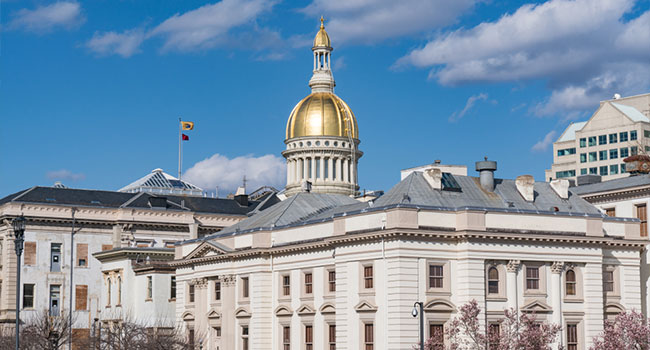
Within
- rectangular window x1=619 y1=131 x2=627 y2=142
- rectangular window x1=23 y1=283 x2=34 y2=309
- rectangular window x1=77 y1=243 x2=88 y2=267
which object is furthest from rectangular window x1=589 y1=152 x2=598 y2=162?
rectangular window x1=23 y1=283 x2=34 y2=309

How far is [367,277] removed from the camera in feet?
232

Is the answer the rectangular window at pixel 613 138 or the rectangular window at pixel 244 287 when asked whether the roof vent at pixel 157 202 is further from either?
the rectangular window at pixel 613 138

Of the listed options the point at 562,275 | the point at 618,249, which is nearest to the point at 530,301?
the point at 562,275

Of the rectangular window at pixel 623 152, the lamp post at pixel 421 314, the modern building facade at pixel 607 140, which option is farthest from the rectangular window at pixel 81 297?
the rectangular window at pixel 623 152

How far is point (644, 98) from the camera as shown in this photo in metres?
179

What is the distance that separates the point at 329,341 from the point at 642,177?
2600 centimetres

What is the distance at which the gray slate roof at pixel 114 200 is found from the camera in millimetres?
113125

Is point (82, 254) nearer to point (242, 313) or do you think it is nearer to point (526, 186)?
point (242, 313)

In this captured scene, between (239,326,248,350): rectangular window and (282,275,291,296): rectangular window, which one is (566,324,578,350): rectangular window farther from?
(239,326,248,350): rectangular window

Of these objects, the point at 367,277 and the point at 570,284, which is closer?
the point at 367,277

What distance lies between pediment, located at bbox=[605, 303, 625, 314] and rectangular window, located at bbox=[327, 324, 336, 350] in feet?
55.9

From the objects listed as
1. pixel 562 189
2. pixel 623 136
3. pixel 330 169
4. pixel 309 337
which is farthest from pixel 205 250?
pixel 623 136

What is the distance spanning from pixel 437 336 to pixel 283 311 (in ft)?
50.2

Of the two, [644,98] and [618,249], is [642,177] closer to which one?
[618,249]
